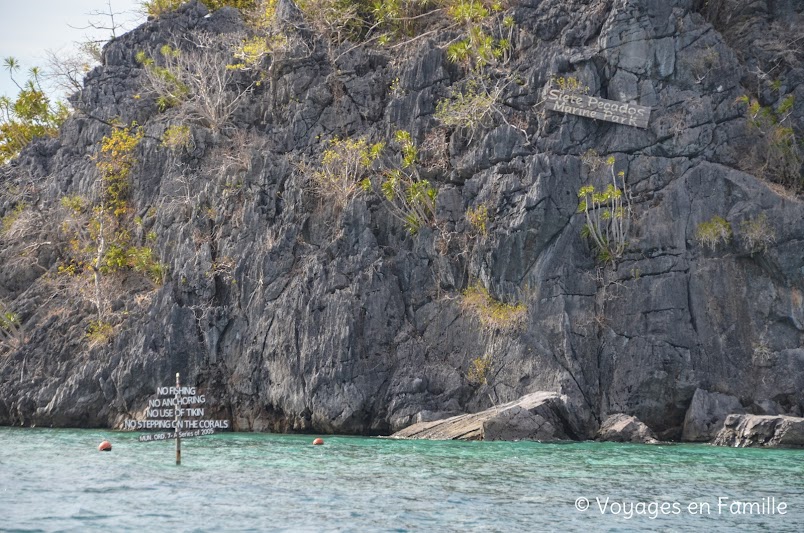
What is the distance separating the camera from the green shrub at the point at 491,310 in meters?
28.1

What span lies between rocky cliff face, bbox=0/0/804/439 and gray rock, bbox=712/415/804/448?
7.10 feet

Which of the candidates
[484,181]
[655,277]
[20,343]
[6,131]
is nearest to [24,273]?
[20,343]

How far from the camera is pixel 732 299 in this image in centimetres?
2705

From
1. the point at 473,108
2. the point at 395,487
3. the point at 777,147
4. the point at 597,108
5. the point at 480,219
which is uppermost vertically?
the point at 473,108

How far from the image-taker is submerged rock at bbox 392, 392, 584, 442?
80.0 ft

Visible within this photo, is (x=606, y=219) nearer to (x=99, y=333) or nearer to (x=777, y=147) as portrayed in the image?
(x=777, y=147)

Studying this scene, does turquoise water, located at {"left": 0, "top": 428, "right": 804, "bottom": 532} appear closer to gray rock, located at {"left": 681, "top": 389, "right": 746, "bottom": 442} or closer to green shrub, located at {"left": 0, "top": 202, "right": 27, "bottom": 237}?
gray rock, located at {"left": 681, "top": 389, "right": 746, "bottom": 442}

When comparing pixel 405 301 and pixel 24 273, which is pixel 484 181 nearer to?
pixel 405 301

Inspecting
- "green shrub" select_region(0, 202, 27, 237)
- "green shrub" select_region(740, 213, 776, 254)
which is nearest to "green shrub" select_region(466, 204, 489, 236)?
"green shrub" select_region(740, 213, 776, 254)

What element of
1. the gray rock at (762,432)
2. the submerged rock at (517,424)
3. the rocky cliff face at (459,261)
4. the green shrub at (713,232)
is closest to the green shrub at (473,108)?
the rocky cliff face at (459,261)

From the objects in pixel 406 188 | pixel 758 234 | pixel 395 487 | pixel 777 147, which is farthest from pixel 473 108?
pixel 395 487

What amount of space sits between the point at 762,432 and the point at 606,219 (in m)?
8.30

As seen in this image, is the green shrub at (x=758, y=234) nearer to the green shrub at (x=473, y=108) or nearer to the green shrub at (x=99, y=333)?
the green shrub at (x=473, y=108)

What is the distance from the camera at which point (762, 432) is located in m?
23.4
